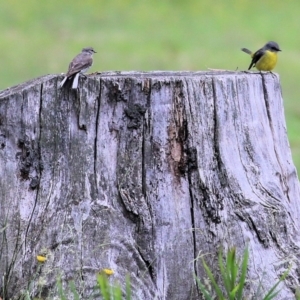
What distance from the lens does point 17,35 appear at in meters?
22.4

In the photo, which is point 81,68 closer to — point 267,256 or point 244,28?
point 267,256

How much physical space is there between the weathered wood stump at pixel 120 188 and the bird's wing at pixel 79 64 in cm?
9

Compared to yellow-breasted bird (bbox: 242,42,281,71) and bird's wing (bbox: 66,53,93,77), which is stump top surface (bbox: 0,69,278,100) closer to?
bird's wing (bbox: 66,53,93,77)

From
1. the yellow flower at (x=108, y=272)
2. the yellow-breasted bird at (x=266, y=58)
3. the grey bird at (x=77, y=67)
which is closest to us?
the yellow flower at (x=108, y=272)

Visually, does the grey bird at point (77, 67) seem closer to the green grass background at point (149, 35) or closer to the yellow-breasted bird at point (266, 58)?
the yellow-breasted bird at point (266, 58)

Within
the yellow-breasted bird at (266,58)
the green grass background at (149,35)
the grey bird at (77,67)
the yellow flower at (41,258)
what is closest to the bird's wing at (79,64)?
the grey bird at (77,67)

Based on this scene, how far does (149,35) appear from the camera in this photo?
23.3 meters

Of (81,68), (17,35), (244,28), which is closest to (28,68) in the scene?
(17,35)

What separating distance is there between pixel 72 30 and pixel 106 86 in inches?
735

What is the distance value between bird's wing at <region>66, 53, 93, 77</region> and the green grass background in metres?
11.0

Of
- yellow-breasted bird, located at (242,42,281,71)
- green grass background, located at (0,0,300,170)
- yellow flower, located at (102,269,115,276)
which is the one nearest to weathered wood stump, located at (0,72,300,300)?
yellow flower, located at (102,269,115,276)

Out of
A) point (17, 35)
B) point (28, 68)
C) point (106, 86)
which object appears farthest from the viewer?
point (17, 35)

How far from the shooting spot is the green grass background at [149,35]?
19703 millimetres

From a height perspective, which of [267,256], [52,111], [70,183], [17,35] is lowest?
[267,256]
